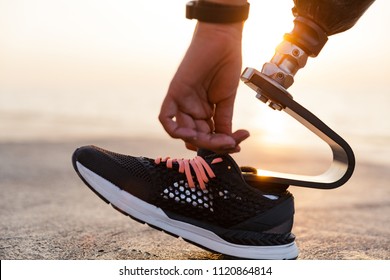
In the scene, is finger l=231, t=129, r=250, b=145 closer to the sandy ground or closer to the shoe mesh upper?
the shoe mesh upper

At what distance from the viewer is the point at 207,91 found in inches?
77.5

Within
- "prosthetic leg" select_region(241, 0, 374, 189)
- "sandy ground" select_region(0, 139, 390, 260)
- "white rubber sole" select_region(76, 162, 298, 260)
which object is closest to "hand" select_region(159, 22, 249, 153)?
"prosthetic leg" select_region(241, 0, 374, 189)

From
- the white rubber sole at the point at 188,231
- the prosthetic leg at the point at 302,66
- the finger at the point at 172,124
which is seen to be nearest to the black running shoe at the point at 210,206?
the white rubber sole at the point at 188,231

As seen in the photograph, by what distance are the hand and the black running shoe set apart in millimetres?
143

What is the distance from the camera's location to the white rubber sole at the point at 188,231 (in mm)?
1998

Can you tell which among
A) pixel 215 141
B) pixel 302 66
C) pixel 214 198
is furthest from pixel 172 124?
pixel 302 66

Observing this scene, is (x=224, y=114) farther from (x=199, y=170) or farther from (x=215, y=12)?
(x=215, y=12)

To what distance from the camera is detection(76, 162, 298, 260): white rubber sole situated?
6.56 ft

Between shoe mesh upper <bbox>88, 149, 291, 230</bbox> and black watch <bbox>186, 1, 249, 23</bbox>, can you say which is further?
shoe mesh upper <bbox>88, 149, 291, 230</bbox>

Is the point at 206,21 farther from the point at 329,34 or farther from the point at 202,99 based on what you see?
the point at 329,34

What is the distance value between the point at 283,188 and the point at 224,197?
0.83 feet

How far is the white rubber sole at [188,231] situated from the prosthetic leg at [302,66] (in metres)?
0.25

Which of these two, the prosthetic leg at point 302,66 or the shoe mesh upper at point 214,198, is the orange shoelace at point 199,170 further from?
the prosthetic leg at point 302,66

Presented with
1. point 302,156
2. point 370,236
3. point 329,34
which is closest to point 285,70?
point 329,34
